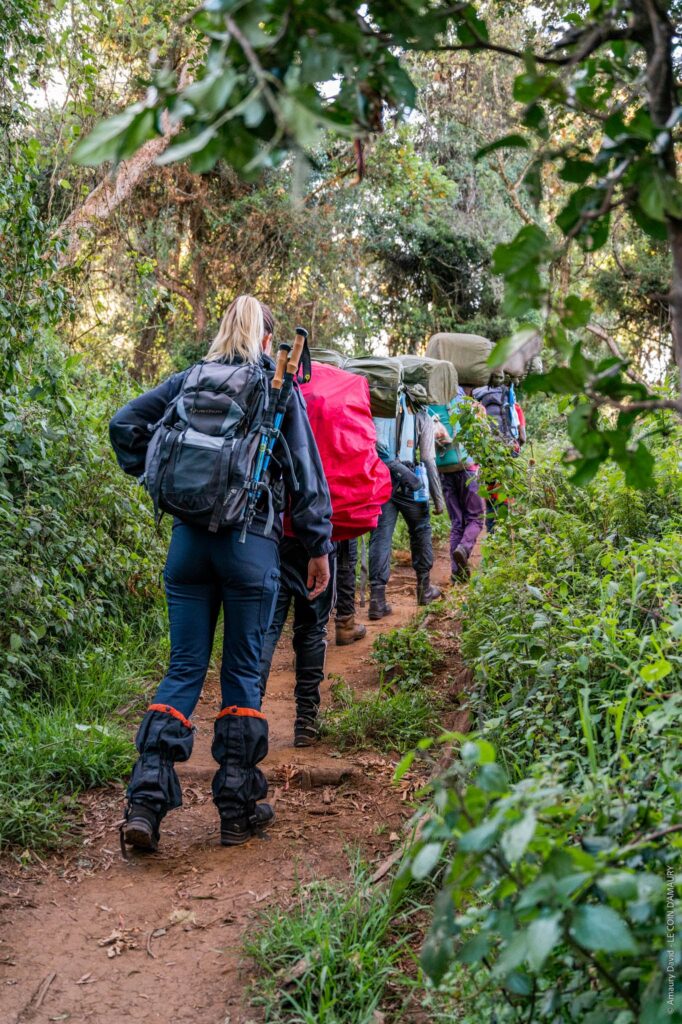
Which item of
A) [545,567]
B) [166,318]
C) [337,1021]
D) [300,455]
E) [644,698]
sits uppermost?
[166,318]

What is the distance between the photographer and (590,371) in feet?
5.28

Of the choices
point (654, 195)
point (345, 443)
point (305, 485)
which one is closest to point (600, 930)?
point (654, 195)

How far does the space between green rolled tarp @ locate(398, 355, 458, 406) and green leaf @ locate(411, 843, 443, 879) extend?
247 inches

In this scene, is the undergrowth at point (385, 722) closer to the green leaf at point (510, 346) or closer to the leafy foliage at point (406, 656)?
the leafy foliage at point (406, 656)

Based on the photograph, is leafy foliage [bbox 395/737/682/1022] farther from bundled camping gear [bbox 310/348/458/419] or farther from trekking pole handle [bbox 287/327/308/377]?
bundled camping gear [bbox 310/348/458/419]

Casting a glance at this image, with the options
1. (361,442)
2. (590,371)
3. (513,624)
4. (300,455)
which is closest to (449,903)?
(590,371)

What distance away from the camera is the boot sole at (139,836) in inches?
141

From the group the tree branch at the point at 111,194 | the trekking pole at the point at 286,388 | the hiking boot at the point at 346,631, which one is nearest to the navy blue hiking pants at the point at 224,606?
the trekking pole at the point at 286,388

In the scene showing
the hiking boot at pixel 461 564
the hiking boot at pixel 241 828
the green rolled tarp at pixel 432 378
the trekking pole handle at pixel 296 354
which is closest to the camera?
the hiking boot at pixel 241 828

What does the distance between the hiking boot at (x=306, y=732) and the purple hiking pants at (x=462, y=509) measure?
11.5 ft

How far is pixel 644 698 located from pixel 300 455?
175 cm

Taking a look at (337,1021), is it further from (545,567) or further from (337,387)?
(337,387)

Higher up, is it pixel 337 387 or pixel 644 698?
pixel 337 387

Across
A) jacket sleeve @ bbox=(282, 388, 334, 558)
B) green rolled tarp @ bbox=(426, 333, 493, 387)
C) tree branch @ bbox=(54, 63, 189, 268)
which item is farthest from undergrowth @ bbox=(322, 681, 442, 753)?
tree branch @ bbox=(54, 63, 189, 268)
